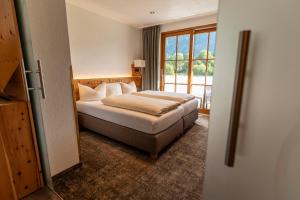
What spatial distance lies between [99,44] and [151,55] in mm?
1617

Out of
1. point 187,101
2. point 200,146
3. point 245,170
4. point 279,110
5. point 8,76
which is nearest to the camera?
point 279,110

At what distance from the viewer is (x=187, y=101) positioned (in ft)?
10.5

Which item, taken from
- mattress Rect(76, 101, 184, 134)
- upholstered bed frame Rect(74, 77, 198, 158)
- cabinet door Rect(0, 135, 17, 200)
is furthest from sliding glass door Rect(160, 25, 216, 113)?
cabinet door Rect(0, 135, 17, 200)

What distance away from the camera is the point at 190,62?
173 inches

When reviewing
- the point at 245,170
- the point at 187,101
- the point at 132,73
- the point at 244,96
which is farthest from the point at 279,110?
the point at 132,73

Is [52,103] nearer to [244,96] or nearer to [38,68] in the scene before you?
[38,68]

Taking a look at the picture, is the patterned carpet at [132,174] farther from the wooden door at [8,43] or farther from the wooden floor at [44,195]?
the wooden door at [8,43]

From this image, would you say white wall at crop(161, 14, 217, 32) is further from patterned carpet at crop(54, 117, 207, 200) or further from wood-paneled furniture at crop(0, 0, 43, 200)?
wood-paneled furniture at crop(0, 0, 43, 200)

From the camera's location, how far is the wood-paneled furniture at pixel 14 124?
1.25m

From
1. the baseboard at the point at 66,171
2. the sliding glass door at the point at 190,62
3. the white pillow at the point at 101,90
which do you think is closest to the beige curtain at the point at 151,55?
the sliding glass door at the point at 190,62

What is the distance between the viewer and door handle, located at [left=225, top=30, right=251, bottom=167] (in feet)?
2.20

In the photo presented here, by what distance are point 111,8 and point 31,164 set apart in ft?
10.5

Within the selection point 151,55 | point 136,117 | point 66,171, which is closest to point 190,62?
point 151,55

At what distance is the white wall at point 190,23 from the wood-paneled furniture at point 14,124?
12.7 ft
